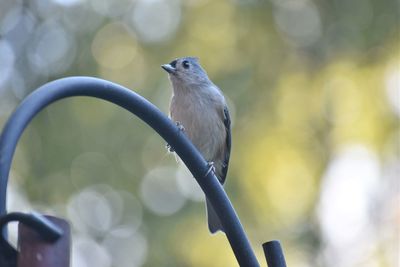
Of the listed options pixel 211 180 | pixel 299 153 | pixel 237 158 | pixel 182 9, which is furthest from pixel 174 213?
pixel 211 180

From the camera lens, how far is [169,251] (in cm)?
913

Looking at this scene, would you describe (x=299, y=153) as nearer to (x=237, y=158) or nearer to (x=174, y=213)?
(x=237, y=158)

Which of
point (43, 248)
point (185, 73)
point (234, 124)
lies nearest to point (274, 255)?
point (43, 248)

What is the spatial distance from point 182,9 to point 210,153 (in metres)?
5.15

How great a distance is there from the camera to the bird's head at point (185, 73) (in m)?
5.91

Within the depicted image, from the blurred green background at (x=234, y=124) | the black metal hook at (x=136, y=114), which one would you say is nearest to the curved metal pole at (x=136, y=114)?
the black metal hook at (x=136, y=114)

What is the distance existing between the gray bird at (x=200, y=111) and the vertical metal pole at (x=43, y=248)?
357 centimetres

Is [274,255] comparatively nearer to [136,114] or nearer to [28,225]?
[136,114]

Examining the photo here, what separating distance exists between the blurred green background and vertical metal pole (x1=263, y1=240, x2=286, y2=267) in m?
5.70

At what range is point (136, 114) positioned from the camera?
10.4 ft

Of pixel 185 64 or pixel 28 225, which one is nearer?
pixel 28 225

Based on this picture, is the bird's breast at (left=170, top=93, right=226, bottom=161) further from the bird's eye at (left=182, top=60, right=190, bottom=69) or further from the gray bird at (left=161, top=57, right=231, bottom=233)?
the bird's eye at (left=182, top=60, right=190, bottom=69)

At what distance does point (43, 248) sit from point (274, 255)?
4.03 ft

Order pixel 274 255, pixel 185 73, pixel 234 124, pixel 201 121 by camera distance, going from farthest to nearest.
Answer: pixel 234 124 < pixel 185 73 < pixel 201 121 < pixel 274 255
